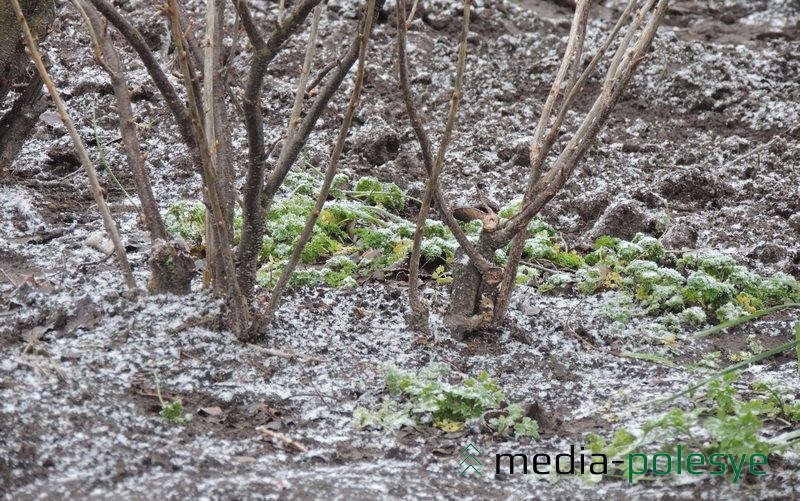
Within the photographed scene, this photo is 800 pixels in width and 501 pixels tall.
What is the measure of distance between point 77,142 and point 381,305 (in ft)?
4.17

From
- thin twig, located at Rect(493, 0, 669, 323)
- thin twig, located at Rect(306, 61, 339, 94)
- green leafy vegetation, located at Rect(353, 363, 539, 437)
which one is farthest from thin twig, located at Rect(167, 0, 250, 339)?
thin twig, located at Rect(493, 0, 669, 323)

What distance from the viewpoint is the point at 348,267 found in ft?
12.4

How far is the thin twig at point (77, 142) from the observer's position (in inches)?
106

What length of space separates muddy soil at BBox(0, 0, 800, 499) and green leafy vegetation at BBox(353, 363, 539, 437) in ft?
0.14

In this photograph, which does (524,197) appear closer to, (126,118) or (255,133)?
(255,133)

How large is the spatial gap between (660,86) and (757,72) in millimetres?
711

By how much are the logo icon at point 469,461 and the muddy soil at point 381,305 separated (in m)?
0.03

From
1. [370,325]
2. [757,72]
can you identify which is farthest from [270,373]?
[757,72]

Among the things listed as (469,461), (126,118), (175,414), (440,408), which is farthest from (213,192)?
(469,461)

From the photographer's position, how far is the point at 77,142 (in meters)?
2.87

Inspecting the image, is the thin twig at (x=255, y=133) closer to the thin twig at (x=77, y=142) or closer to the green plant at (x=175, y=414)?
the thin twig at (x=77, y=142)

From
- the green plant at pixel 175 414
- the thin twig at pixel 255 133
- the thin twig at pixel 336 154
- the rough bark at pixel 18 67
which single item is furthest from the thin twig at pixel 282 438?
the rough bark at pixel 18 67

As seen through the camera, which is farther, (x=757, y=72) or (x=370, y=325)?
(x=757, y=72)

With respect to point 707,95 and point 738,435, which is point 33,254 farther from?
point 707,95
